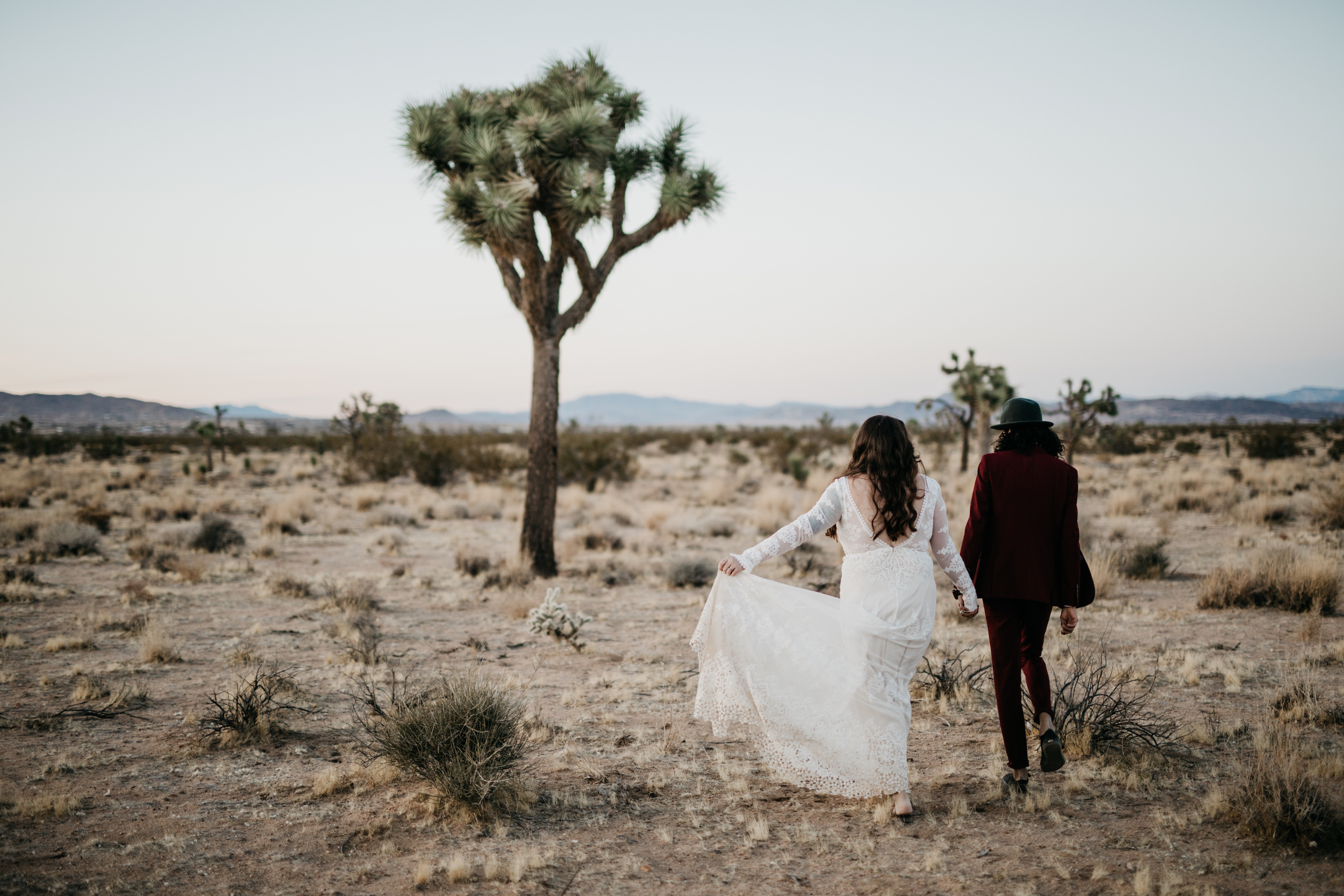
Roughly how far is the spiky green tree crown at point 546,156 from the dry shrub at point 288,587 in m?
5.01

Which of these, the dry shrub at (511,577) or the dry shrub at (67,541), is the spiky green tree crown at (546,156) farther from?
the dry shrub at (67,541)

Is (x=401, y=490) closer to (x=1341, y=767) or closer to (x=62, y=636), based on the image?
(x=62, y=636)

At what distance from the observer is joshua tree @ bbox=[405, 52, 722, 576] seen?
382 inches

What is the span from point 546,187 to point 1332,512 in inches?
535

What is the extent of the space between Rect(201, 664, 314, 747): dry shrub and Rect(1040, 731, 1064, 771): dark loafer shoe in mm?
4543

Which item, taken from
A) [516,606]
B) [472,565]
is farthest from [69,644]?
[472,565]

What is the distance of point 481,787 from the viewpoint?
4.00 metres

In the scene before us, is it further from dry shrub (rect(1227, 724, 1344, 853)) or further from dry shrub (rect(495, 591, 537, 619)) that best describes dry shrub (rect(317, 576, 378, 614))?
dry shrub (rect(1227, 724, 1344, 853))

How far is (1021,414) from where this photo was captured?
3.92 meters

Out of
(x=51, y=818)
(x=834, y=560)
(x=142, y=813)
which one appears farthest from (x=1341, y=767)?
(x=834, y=560)

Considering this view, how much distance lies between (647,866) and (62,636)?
23.2ft

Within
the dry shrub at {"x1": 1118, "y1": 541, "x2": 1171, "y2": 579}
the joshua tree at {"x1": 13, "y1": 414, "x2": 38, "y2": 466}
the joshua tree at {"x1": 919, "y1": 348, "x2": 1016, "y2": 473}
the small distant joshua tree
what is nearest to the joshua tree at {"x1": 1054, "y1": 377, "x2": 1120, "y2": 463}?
the joshua tree at {"x1": 919, "y1": 348, "x2": 1016, "y2": 473}

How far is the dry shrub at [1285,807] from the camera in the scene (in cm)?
343

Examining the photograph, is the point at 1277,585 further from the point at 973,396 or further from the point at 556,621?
the point at 973,396
